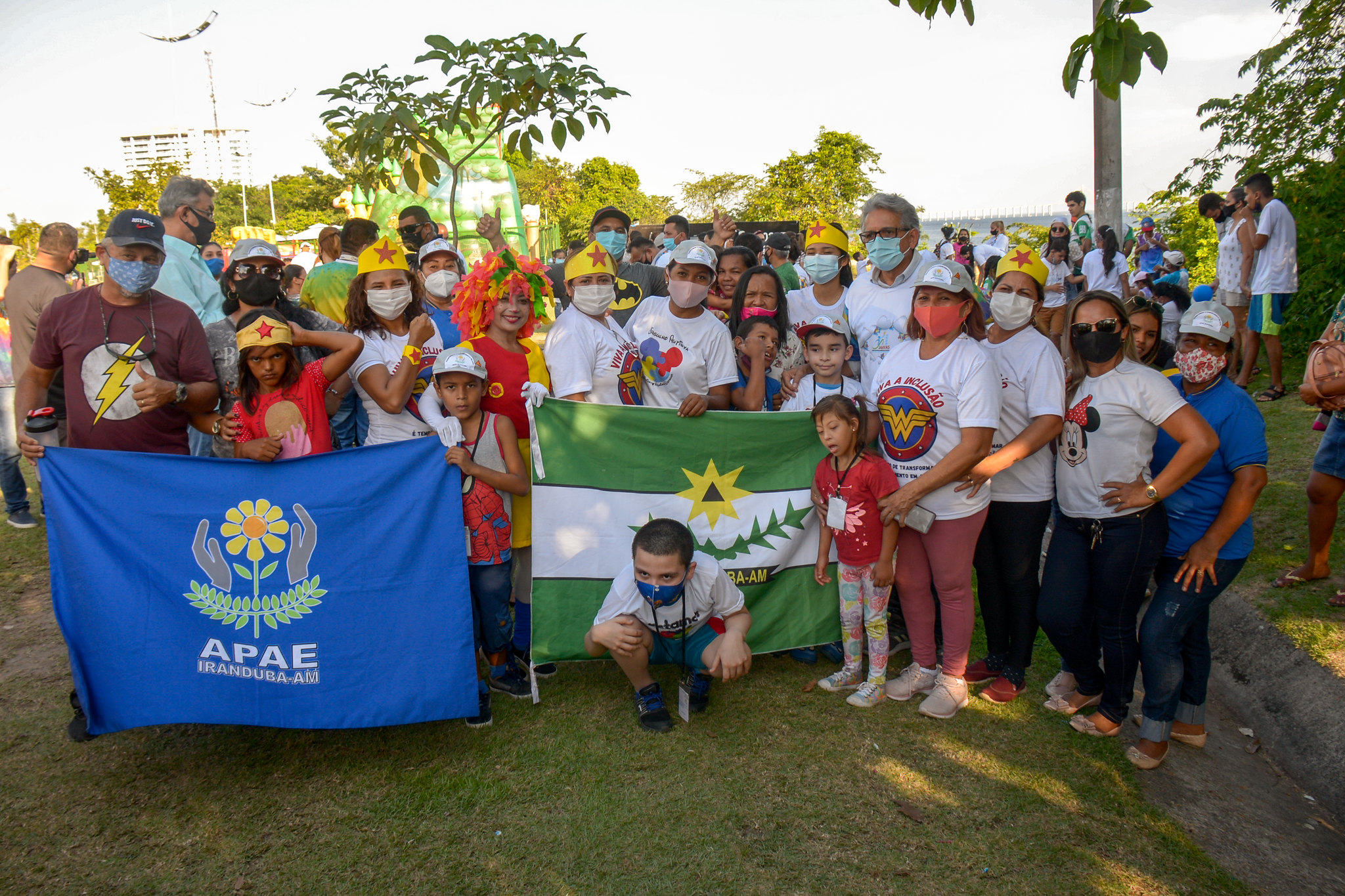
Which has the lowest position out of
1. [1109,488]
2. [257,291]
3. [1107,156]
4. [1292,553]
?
[1292,553]

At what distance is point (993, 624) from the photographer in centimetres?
415

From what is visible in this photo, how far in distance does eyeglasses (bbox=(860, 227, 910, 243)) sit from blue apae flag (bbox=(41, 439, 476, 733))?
2.78 meters

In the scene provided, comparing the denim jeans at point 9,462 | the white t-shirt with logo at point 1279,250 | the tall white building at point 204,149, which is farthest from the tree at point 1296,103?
the tall white building at point 204,149

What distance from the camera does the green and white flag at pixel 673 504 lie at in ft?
13.3

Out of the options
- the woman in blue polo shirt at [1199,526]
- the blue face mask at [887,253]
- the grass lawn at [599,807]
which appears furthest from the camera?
the blue face mask at [887,253]

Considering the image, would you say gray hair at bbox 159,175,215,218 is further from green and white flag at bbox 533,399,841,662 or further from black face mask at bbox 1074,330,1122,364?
black face mask at bbox 1074,330,1122,364

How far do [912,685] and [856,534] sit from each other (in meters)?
0.83

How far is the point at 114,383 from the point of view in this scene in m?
3.63

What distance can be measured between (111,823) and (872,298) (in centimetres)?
412

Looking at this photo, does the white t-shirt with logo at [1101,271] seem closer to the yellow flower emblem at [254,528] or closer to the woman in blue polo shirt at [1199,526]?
the woman in blue polo shirt at [1199,526]

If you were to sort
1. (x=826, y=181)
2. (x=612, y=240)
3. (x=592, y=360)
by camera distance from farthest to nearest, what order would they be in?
(x=826, y=181)
(x=612, y=240)
(x=592, y=360)

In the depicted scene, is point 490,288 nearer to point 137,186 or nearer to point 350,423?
point 350,423

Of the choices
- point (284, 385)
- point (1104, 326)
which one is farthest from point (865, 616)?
point (284, 385)

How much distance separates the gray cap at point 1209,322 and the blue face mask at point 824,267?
6.03 ft
